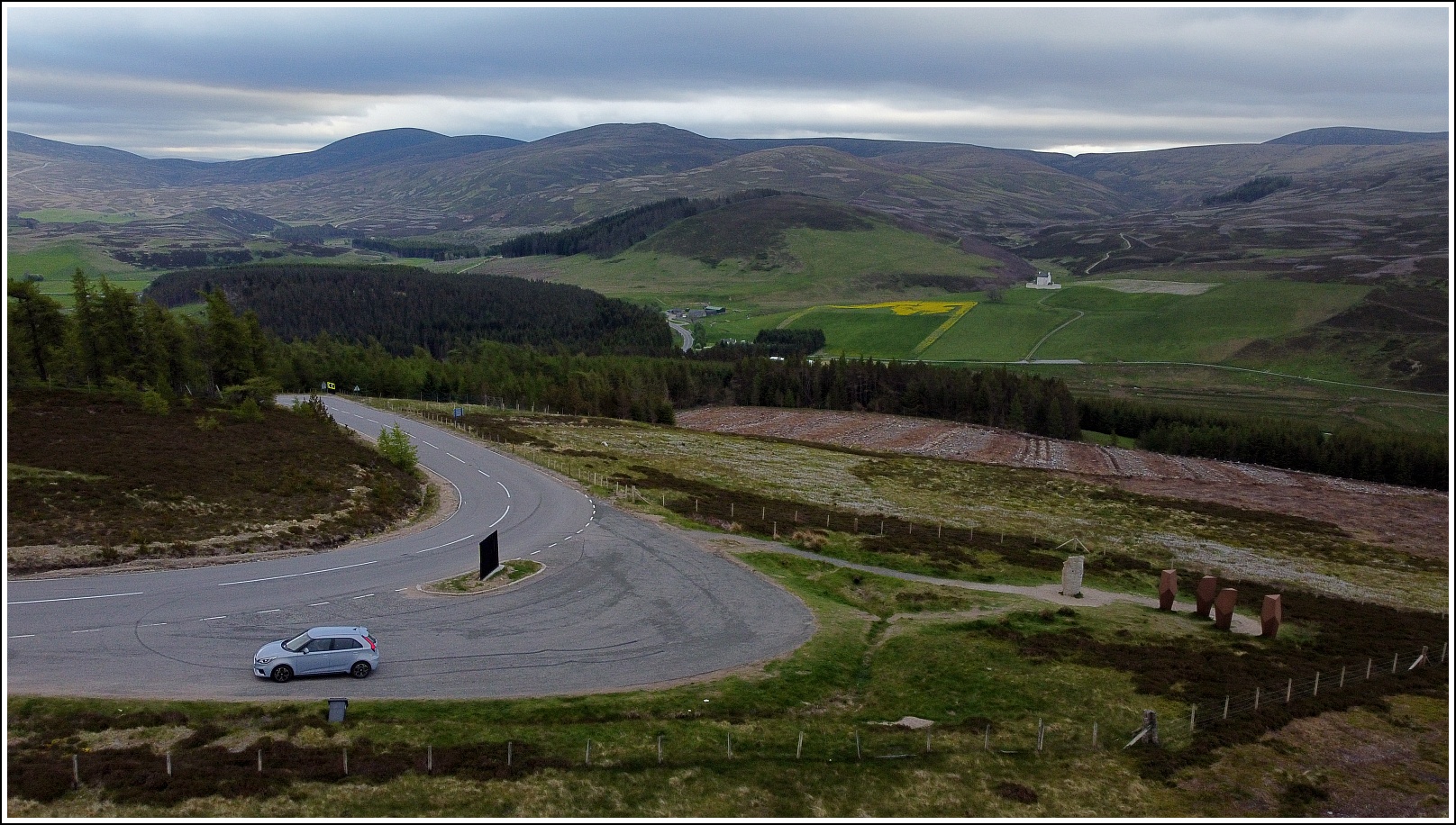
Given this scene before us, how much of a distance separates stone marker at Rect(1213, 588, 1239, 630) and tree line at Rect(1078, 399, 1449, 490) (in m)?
86.2

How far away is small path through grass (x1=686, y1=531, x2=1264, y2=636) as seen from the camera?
1626 inches

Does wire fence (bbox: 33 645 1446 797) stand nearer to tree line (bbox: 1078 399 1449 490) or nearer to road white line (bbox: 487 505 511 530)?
road white line (bbox: 487 505 511 530)

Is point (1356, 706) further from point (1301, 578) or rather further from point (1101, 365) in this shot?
point (1101, 365)

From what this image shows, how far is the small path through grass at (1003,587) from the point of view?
41.3 m

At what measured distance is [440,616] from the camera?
33969 millimetres

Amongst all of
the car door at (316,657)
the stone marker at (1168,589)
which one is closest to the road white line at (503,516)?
the car door at (316,657)

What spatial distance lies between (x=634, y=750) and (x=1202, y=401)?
163 m

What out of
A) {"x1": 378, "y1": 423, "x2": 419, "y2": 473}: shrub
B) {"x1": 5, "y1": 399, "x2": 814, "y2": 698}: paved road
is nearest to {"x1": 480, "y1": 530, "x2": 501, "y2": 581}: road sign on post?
{"x1": 5, "y1": 399, "x2": 814, "y2": 698}: paved road

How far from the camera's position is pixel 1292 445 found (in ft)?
369

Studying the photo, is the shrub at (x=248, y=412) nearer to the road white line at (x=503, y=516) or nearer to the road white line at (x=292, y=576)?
the road white line at (x=503, y=516)

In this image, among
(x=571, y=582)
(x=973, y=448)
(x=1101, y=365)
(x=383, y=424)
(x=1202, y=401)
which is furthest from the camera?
(x=1101, y=365)

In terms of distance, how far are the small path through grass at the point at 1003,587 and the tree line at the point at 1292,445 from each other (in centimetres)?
8227

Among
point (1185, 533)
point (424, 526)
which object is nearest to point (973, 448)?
point (1185, 533)

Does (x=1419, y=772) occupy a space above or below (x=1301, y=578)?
above
